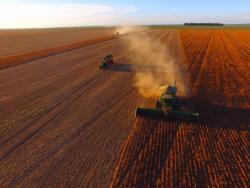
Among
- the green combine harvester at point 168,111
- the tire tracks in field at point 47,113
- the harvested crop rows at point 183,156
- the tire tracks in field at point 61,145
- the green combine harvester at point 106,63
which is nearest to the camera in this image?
the harvested crop rows at point 183,156

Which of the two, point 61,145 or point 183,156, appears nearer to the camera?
point 183,156

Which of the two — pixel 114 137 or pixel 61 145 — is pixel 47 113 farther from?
pixel 114 137

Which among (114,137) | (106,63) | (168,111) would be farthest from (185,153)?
(106,63)

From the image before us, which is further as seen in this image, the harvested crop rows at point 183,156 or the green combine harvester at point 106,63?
the green combine harvester at point 106,63

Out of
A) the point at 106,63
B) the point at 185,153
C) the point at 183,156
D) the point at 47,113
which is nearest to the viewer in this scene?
the point at 183,156

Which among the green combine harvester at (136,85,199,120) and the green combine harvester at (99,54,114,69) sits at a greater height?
the green combine harvester at (136,85,199,120)

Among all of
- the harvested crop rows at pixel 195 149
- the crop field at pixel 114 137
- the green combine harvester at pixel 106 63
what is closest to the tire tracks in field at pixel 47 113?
the crop field at pixel 114 137

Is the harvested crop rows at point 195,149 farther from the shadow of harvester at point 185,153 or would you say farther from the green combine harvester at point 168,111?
the green combine harvester at point 168,111

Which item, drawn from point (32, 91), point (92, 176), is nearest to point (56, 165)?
point (92, 176)

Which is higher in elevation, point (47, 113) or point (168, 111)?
point (168, 111)

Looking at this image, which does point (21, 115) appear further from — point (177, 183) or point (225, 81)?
point (225, 81)

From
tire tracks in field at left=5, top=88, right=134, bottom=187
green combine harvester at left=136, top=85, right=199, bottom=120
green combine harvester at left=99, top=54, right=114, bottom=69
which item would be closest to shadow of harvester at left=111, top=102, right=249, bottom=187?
green combine harvester at left=136, top=85, right=199, bottom=120

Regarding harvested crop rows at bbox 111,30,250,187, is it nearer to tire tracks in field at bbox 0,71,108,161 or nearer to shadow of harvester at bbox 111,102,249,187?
shadow of harvester at bbox 111,102,249,187
